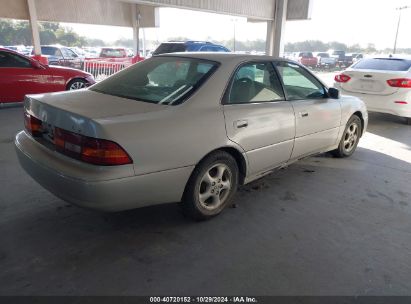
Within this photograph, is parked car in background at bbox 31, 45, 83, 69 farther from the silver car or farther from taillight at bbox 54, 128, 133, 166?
taillight at bbox 54, 128, 133, 166

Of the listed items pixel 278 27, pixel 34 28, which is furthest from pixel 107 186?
pixel 278 27

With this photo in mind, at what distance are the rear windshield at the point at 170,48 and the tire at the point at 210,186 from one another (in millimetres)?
8160

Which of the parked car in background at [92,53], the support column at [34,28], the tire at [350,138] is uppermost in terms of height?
the support column at [34,28]

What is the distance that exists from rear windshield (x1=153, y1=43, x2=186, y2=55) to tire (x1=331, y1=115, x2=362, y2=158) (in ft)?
22.2

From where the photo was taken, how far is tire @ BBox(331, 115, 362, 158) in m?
4.95

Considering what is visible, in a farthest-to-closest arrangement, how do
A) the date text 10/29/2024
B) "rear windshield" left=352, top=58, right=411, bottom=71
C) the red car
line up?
the red car → "rear windshield" left=352, top=58, right=411, bottom=71 → the date text 10/29/2024

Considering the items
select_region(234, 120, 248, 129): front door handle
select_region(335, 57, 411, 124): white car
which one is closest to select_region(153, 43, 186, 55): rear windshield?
select_region(335, 57, 411, 124): white car

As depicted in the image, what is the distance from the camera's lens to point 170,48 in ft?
35.8

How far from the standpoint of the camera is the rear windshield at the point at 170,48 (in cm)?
1066

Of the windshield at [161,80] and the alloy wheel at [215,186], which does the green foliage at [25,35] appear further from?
the alloy wheel at [215,186]

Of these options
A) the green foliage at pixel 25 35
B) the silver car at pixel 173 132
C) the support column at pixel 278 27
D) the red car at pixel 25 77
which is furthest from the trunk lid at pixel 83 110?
the green foliage at pixel 25 35

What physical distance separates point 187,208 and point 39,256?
1.21m

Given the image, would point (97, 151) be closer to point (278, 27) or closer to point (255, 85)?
point (255, 85)

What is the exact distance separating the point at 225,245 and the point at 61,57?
18529mm
